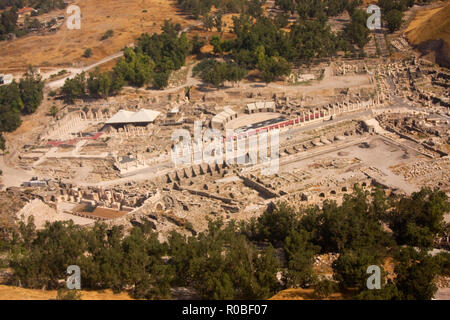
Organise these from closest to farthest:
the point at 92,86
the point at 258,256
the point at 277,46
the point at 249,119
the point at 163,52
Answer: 1. the point at 258,256
2. the point at 249,119
3. the point at 92,86
4. the point at 277,46
5. the point at 163,52

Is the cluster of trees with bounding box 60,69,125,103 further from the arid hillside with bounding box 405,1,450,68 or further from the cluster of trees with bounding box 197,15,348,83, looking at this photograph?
the arid hillside with bounding box 405,1,450,68

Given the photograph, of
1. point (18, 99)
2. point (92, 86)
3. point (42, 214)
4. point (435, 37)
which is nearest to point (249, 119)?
point (92, 86)

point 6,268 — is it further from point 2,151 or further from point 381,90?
point 381,90

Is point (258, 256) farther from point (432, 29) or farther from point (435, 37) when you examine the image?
point (432, 29)

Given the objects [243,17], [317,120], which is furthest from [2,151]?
[243,17]

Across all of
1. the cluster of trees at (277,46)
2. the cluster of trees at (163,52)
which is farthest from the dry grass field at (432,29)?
the cluster of trees at (163,52)

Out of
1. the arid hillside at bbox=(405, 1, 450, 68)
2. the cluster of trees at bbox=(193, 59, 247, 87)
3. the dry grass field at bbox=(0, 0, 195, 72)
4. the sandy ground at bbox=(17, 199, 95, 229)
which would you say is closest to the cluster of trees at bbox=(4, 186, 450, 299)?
the sandy ground at bbox=(17, 199, 95, 229)
